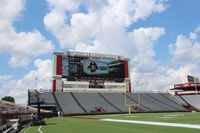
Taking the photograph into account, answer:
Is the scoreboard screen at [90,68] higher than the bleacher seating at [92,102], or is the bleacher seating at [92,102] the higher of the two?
the scoreboard screen at [90,68]

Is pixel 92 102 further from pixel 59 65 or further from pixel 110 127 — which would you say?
pixel 110 127

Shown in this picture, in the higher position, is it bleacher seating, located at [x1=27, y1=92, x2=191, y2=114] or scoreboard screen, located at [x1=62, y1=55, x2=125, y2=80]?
scoreboard screen, located at [x1=62, y1=55, x2=125, y2=80]

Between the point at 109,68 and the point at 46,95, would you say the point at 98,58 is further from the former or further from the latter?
the point at 46,95

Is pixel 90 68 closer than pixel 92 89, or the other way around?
pixel 90 68

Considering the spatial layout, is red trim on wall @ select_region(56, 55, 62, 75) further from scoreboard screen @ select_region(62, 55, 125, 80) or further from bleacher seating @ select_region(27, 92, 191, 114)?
bleacher seating @ select_region(27, 92, 191, 114)

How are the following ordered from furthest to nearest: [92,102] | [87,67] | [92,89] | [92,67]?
[92,89] → [92,102] → [92,67] → [87,67]

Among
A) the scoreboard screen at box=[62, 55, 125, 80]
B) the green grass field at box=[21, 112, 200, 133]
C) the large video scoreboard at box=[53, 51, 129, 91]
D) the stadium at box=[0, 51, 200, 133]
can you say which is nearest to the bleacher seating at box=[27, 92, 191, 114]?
the stadium at box=[0, 51, 200, 133]

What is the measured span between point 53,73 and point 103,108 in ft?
52.5

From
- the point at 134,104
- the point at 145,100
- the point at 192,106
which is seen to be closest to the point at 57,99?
the point at 134,104

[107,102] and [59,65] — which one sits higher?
[59,65]

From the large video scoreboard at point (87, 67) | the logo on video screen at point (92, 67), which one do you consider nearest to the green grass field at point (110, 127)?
the large video scoreboard at point (87, 67)

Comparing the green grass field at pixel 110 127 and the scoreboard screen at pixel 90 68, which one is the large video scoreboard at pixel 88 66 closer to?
the scoreboard screen at pixel 90 68

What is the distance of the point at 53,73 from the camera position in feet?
260

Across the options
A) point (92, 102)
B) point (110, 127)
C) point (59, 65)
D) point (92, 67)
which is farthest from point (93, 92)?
point (110, 127)
